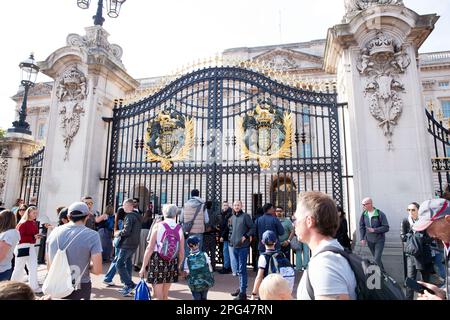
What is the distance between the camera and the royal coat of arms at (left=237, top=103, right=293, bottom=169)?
323 inches

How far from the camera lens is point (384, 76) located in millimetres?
7266

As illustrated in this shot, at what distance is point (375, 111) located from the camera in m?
7.14

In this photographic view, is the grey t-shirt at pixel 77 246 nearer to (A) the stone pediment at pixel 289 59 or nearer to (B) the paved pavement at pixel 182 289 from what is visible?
(B) the paved pavement at pixel 182 289

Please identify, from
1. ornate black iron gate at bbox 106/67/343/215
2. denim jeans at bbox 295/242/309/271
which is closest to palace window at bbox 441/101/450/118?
ornate black iron gate at bbox 106/67/343/215

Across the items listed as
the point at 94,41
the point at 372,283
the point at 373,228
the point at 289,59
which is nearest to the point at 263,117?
the point at 373,228

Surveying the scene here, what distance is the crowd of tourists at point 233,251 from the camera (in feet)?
5.48

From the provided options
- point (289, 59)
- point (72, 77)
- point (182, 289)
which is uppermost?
point (289, 59)

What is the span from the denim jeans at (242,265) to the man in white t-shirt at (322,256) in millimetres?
4084

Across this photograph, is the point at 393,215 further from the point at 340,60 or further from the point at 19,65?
the point at 19,65

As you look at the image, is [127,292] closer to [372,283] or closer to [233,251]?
[233,251]

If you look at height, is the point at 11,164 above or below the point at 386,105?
below

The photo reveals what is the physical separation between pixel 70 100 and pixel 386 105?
854 cm
